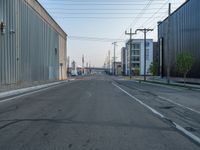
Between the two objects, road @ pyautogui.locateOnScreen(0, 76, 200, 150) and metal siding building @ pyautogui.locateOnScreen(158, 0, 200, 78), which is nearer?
road @ pyautogui.locateOnScreen(0, 76, 200, 150)

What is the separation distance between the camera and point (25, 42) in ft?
148

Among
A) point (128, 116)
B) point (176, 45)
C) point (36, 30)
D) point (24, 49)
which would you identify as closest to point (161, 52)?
point (176, 45)

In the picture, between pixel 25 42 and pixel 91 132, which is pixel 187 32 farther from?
pixel 91 132

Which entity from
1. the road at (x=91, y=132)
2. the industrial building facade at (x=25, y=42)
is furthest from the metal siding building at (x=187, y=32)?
the road at (x=91, y=132)

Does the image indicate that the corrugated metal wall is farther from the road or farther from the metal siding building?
the road

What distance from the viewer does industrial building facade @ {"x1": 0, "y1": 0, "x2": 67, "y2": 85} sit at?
117ft

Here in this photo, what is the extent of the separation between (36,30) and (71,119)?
42498mm

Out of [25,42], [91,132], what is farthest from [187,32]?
[91,132]

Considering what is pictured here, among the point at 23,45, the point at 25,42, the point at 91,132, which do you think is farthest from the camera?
the point at 25,42

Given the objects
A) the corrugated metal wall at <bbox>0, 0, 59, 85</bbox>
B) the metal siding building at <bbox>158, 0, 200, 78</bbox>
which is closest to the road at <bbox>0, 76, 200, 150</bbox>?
the corrugated metal wall at <bbox>0, 0, 59, 85</bbox>

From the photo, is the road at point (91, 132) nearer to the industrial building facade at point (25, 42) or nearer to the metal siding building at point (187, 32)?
the industrial building facade at point (25, 42)

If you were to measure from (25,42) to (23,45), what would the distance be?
56.1 inches

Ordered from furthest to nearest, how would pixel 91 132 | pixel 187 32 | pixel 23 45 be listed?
pixel 187 32 → pixel 23 45 → pixel 91 132

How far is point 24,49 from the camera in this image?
1745 inches
